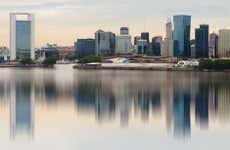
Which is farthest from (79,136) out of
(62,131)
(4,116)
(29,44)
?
(29,44)

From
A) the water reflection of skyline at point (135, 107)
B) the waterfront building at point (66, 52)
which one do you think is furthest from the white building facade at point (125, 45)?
the water reflection of skyline at point (135, 107)

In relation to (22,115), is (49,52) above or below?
above

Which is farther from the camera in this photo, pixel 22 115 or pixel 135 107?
pixel 135 107

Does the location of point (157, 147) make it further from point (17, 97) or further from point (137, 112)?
point (17, 97)

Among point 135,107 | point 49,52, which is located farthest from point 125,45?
point 135,107

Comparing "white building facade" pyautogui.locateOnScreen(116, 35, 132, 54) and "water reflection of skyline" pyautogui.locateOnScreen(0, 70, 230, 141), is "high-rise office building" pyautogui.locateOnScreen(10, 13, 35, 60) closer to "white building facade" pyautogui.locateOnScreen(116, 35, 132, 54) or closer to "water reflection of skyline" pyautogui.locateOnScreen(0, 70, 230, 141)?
"white building facade" pyautogui.locateOnScreen(116, 35, 132, 54)

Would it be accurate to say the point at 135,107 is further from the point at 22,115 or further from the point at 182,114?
the point at 22,115

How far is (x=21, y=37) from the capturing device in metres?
74.8

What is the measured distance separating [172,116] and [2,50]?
243ft

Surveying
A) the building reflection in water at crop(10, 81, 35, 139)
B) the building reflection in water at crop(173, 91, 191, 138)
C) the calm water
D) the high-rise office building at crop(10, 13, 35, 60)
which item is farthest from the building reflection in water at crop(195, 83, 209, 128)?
the high-rise office building at crop(10, 13, 35, 60)

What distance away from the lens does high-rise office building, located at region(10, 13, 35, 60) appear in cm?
7369

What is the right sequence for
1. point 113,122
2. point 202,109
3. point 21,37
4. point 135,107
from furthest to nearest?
point 21,37 < point 135,107 < point 202,109 < point 113,122

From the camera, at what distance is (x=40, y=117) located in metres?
9.41

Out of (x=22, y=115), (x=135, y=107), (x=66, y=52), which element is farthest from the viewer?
(x=66, y=52)
